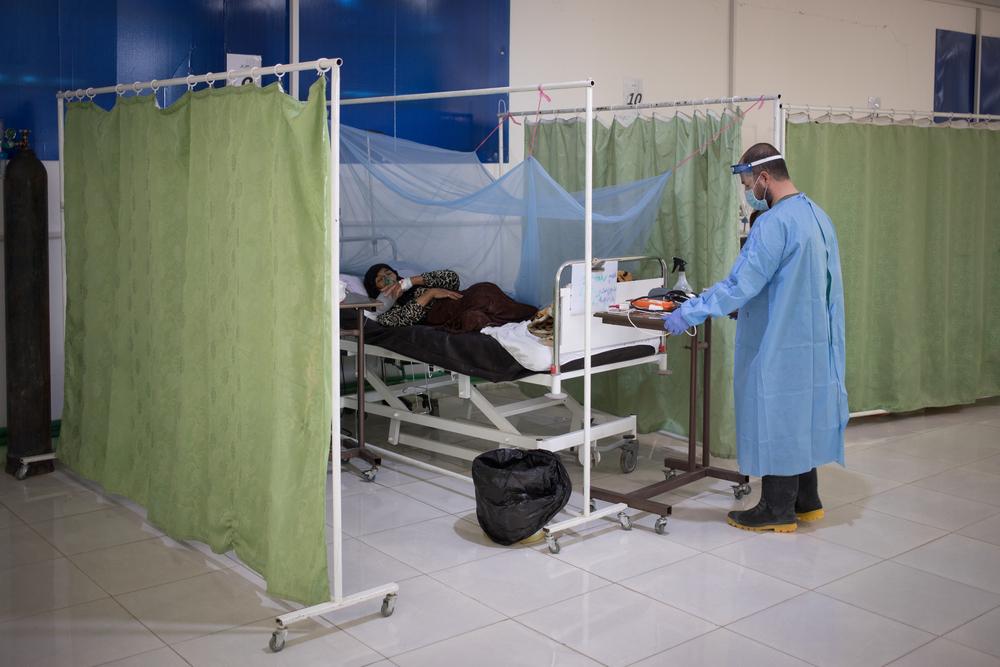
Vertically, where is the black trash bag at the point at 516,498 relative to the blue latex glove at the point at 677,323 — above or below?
below

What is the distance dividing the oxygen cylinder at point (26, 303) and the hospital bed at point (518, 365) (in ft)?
4.90

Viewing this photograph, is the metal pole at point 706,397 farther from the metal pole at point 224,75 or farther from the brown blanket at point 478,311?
the metal pole at point 224,75

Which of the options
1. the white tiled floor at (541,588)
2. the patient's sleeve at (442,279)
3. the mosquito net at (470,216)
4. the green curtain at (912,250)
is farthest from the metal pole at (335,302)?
the green curtain at (912,250)

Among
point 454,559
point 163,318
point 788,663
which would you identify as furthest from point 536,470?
point 163,318

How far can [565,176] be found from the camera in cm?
582

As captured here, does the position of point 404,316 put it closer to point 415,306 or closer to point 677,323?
point 415,306

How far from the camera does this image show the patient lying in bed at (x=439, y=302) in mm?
5074

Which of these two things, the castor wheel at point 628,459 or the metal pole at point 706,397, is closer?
the metal pole at point 706,397

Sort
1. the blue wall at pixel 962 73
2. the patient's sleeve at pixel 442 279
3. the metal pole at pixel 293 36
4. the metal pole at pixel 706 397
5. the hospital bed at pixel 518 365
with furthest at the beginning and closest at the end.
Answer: the blue wall at pixel 962 73, the metal pole at pixel 293 36, the patient's sleeve at pixel 442 279, the metal pole at pixel 706 397, the hospital bed at pixel 518 365

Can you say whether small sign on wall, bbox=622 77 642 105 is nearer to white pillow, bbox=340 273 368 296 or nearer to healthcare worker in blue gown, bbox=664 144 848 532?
white pillow, bbox=340 273 368 296

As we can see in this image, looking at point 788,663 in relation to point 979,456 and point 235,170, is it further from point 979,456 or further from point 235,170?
point 979,456

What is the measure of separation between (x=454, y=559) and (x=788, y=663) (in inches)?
53.9

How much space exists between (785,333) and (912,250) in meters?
2.42

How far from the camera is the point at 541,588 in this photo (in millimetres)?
3654
